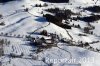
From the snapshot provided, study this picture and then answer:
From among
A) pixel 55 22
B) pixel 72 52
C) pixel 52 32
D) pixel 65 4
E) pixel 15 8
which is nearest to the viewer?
pixel 72 52

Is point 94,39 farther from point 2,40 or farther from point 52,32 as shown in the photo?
point 2,40

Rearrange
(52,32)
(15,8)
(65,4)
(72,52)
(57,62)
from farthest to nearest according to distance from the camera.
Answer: (65,4)
(15,8)
(52,32)
(72,52)
(57,62)

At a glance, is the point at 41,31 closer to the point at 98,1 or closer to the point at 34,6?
the point at 34,6

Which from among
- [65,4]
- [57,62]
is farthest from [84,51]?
[65,4]

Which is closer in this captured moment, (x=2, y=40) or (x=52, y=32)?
(x=2, y=40)

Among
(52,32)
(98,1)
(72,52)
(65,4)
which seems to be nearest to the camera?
(72,52)

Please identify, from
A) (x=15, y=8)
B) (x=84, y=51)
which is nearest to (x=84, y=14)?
(x=15, y=8)
